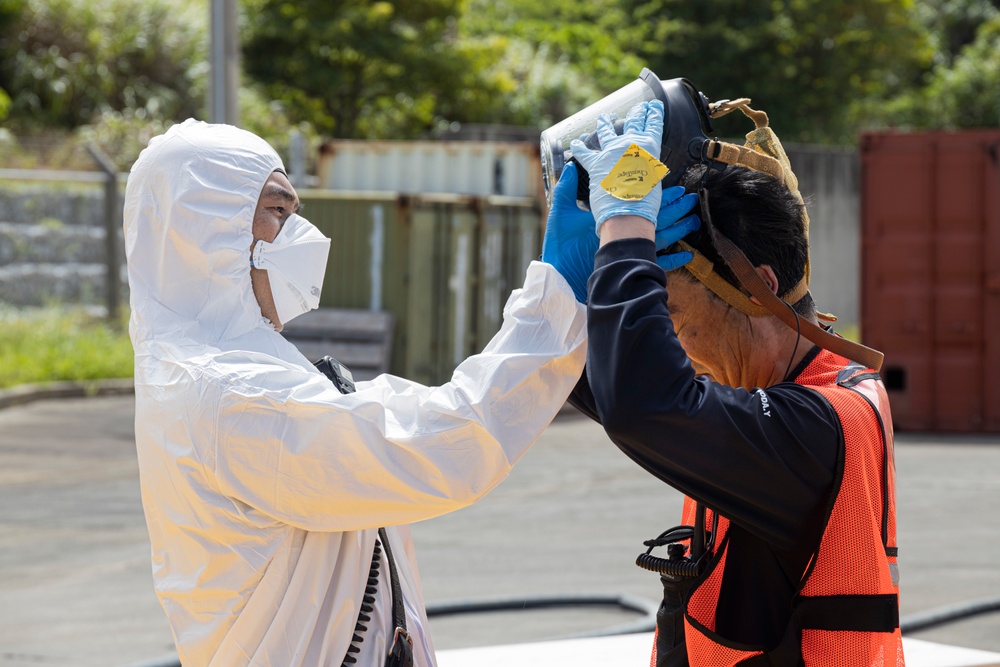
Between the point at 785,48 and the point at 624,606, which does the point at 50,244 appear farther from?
the point at 785,48

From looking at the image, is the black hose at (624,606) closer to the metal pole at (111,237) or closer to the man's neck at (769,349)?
the man's neck at (769,349)

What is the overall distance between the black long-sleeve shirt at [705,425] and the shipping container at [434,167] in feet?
38.9

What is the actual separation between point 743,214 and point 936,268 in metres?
10.4

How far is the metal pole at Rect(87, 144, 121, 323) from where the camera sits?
15000mm

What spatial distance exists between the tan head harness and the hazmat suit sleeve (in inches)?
9.5

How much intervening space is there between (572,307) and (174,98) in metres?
20.7

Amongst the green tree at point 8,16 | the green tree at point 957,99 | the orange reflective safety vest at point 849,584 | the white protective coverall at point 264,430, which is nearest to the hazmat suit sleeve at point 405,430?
the white protective coverall at point 264,430

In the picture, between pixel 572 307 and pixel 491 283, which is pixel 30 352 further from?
pixel 572 307

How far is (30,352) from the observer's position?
45.3 ft

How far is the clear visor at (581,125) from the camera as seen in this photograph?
7.36 ft

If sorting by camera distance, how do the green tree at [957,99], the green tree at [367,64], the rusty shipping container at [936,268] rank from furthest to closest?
the green tree at [957,99] < the green tree at [367,64] < the rusty shipping container at [936,268]

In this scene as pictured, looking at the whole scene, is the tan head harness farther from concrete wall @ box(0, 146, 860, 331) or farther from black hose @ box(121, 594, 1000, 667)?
concrete wall @ box(0, 146, 860, 331)

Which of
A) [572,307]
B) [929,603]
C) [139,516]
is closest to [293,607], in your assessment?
[572,307]

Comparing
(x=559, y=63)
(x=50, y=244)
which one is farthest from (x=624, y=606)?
(x=559, y=63)
